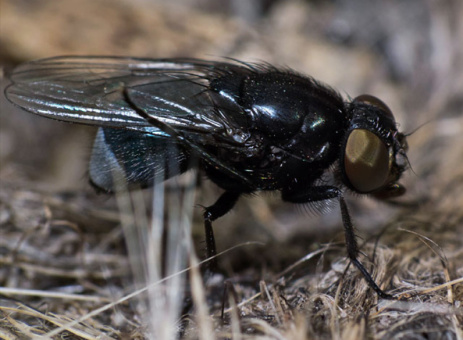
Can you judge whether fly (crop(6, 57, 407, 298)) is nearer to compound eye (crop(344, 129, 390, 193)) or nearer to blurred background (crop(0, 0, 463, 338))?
compound eye (crop(344, 129, 390, 193))

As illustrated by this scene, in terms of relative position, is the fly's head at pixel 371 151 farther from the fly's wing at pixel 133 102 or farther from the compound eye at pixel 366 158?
the fly's wing at pixel 133 102

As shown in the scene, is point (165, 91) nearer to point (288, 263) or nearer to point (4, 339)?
point (288, 263)

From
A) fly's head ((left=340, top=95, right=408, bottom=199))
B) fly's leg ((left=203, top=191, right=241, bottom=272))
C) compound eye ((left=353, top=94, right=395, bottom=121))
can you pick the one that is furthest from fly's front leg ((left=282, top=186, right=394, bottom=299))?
compound eye ((left=353, top=94, right=395, bottom=121))

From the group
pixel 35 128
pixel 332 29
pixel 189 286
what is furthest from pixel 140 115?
pixel 332 29

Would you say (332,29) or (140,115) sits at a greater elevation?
(332,29)

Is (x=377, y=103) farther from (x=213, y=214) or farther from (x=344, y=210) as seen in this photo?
(x=213, y=214)

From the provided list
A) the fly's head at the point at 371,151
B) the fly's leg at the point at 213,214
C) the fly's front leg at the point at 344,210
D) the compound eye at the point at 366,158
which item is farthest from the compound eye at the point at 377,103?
the fly's leg at the point at 213,214

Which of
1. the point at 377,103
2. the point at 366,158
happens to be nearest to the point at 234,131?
the point at 366,158
